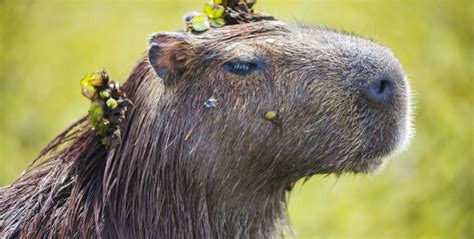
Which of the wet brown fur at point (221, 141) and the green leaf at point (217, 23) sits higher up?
the green leaf at point (217, 23)

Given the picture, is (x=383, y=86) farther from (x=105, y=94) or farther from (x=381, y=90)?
(x=105, y=94)

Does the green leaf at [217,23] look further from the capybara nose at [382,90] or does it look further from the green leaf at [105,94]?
the capybara nose at [382,90]

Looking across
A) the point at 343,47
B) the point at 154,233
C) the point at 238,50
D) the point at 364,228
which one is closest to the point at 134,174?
the point at 154,233

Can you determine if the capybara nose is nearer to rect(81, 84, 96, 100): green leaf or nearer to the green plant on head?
the green plant on head

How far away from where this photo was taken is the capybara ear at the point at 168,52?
15.0ft

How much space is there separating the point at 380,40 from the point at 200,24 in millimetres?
4927

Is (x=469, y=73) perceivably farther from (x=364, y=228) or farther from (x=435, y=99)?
(x=364, y=228)

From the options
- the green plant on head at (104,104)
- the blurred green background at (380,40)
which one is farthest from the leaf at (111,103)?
the blurred green background at (380,40)

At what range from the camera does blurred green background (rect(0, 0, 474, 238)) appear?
977 cm

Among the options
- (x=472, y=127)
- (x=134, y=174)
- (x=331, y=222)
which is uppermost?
(x=472, y=127)

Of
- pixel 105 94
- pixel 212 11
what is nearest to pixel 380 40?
pixel 212 11

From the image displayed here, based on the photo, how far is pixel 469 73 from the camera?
1002cm

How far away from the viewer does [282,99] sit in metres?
4.53

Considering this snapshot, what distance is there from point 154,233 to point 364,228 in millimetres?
5547
